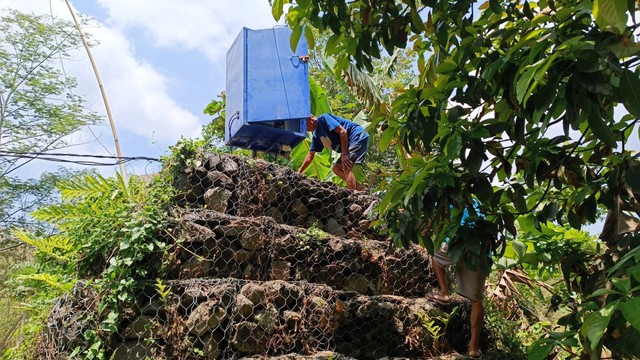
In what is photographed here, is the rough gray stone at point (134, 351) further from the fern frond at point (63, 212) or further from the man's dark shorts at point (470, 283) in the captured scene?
the man's dark shorts at point (470, 283)

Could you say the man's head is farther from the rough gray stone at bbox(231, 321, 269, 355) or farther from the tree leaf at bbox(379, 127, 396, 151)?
the tree leaf at bbox(379, 127, 396, 151)

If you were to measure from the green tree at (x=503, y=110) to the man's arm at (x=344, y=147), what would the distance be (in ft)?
8.05

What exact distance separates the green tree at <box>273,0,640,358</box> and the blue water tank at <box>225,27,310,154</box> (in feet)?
7.37

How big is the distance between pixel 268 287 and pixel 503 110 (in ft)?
6.89

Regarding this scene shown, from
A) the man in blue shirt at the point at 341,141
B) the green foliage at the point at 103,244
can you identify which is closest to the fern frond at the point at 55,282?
the green foliage at the point at 103,244

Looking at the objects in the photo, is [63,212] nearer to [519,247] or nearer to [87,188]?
[87,188]

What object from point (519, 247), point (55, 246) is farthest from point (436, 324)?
point (55, 246)

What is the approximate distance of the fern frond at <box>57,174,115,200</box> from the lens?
4.21 m

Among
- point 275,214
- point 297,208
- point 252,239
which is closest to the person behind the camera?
point 252,239

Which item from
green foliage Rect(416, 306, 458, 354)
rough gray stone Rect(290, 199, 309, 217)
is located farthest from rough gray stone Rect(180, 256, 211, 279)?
green foliage Rect(416, 306, 458, 354)

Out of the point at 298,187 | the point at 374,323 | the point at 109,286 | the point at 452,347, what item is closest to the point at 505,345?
the point at 452,347

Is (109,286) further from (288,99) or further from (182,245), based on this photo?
(288,99)

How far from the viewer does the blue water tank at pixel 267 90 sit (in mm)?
4984

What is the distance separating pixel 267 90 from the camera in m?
5.06
